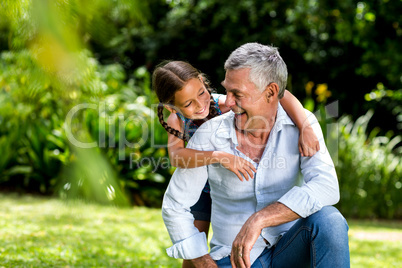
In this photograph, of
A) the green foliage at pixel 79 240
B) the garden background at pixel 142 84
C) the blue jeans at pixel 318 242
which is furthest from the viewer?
the green foliage at pixel 79 240

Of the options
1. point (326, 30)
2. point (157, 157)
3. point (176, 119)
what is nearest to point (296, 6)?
point (326, 30)

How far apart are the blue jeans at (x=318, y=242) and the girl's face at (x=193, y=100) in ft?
2.73

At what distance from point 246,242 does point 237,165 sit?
13.1 inches

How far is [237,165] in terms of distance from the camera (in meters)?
2.00

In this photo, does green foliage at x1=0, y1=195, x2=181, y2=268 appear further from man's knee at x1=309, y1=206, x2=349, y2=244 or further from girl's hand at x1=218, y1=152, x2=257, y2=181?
man's knee at x1=309, y1=206, x2=349, y2=244

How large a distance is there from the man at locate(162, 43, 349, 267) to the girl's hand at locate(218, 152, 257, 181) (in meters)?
0.08

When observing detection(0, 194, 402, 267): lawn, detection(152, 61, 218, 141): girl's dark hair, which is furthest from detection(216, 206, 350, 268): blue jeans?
detection(0, 194, 402, 267): lawn

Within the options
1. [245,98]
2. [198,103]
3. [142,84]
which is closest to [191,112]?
[198,103]

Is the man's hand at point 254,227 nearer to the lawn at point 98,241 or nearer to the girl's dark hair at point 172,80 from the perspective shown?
the girl's dark hair at point 172,80

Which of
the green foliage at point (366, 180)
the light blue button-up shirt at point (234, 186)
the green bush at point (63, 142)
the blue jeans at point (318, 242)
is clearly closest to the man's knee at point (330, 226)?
the blue jeans at point (318, 242)

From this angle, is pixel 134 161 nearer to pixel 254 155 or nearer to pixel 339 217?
pixel 254 155

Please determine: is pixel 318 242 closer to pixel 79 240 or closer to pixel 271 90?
pixel 271 90

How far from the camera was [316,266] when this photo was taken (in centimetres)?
183

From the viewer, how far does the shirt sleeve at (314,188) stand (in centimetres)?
189
